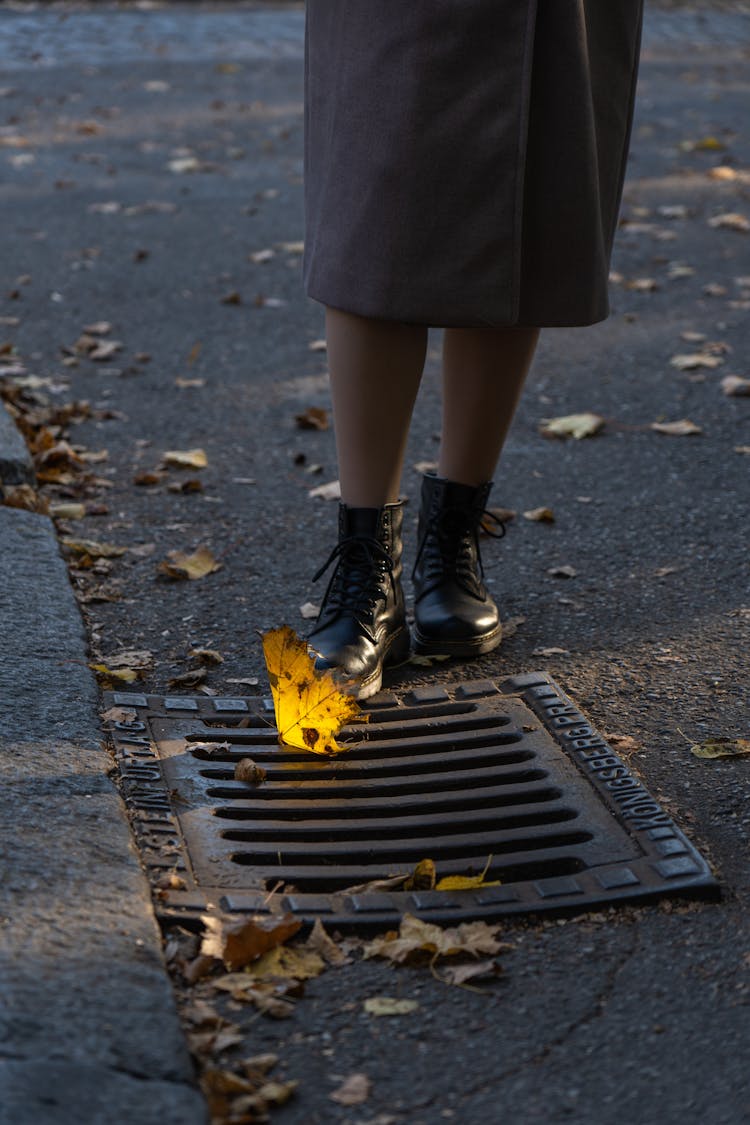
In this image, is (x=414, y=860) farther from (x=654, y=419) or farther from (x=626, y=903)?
(x=654, y=419)

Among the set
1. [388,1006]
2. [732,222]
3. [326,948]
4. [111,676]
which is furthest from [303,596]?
[732,222]

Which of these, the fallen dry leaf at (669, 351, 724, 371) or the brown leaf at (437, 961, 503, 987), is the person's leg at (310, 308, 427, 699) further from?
the fallen dry leaf at (669, 351, 724, 371)

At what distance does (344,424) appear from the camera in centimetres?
229

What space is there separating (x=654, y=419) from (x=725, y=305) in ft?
3.88

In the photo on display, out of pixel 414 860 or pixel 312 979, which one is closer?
pixel 312 979

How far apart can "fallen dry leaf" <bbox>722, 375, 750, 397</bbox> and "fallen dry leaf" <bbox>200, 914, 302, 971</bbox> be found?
8.61 feet

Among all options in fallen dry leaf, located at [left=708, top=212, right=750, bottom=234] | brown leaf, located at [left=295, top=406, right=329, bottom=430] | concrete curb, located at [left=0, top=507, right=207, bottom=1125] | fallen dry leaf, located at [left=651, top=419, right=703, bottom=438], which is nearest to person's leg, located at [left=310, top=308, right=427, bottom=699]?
concrete curb, located at [left=0, top=507, right=207, bottom=1125]

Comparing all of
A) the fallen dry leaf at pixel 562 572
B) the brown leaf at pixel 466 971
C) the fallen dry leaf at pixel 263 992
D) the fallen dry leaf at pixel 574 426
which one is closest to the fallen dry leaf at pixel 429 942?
the brown leaf at pixel 466 971

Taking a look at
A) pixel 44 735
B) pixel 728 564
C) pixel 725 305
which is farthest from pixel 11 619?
pixel 725 305

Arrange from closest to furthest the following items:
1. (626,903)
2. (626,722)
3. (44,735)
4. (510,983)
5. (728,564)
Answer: (510,983), (626,903), (44,735), (626,722), (728,564)

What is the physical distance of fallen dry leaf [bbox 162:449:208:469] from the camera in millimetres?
→ 3416

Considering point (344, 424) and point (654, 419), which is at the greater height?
point (344, 424)

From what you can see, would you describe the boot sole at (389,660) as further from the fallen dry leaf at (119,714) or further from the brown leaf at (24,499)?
the brown leaf at (24,499)

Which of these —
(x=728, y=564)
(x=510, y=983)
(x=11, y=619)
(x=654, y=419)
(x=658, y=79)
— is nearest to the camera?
(x=510, y=983)
